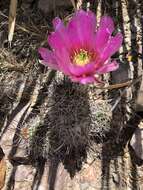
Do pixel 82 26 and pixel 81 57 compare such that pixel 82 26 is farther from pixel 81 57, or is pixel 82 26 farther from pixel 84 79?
pixel 84 79

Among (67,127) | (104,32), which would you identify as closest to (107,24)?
(104,32)

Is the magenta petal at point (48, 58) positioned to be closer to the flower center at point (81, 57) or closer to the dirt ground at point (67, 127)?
the flower center at point (81, 57)

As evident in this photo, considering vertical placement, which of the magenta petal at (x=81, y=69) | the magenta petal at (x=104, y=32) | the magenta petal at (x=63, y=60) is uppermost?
the magenta petal at (x=104, y=32)

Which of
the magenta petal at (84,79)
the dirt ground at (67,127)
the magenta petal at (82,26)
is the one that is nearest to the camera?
the magenta petal at (84,79)

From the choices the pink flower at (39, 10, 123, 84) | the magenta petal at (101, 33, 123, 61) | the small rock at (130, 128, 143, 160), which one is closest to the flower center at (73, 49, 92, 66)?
the pink flower at (39, 10, 123, 84)

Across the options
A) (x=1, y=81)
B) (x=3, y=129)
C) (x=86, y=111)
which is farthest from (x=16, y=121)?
(x=86, y=111)

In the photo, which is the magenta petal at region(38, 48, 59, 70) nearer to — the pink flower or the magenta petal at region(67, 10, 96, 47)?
the pink flower

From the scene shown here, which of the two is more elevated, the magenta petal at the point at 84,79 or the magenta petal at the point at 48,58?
the magenta petal at the point at 48,58

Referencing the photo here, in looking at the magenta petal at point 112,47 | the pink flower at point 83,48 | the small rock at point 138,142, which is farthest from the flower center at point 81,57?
the small rock at point 138,142
